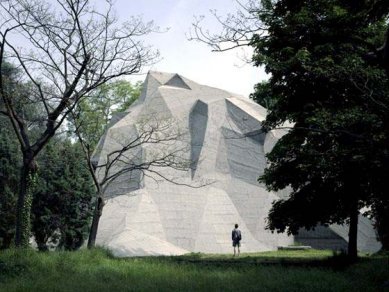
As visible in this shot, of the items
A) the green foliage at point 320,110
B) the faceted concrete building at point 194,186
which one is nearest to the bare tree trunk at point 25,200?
the faceted concrete building at point 194,186

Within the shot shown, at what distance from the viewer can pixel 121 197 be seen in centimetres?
2820

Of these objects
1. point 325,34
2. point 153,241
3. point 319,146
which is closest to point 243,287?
point 319,146

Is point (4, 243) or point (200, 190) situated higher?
point (200, 190)

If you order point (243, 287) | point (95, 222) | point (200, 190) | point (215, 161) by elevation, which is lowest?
point (243, 287)

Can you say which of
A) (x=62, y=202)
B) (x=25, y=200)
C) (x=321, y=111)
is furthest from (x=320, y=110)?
(x=62, y=202)

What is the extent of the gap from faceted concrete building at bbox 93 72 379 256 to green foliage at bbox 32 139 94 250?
1444 millimetres

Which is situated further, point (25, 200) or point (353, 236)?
point (353, 236)

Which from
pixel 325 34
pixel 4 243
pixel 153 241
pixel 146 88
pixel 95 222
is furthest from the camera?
pixel 146 88

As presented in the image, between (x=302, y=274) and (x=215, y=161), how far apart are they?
18.5m

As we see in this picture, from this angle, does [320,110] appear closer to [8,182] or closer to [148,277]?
[148,277]

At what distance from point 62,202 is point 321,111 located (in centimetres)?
1684

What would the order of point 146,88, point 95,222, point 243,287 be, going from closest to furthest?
1. point 243,287
2. point 95,222
3. point 146,88

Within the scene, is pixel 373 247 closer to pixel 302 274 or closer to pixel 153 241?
pixel 153 241

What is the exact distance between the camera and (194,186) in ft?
94.1
